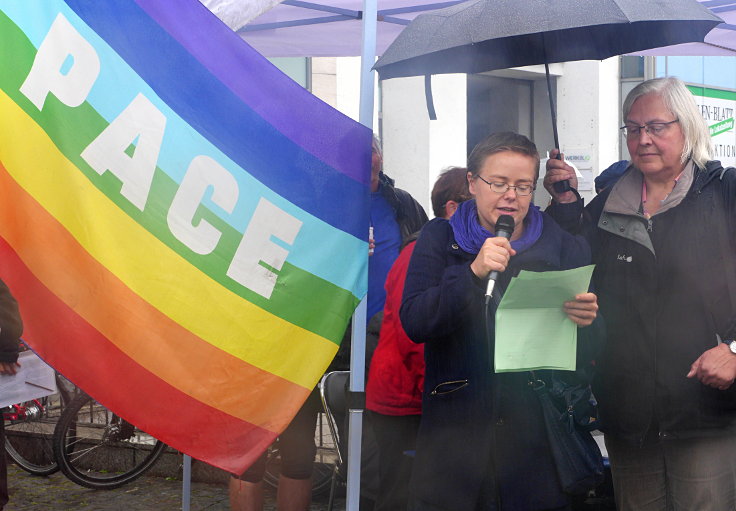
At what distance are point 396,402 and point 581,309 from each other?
4.42 ft

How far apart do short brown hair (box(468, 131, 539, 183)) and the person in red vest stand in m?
0.86

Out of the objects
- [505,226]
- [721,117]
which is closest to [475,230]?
[505,226]

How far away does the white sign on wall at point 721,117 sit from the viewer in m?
13.4

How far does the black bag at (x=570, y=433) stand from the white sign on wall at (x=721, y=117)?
11.1m

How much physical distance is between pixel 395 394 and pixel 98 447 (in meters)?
3.47

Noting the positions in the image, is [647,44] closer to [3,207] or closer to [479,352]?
[479,352]

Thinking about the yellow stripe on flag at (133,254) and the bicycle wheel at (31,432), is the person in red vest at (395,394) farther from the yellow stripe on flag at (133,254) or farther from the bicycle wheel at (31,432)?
the bicycle wheel at (31,432)

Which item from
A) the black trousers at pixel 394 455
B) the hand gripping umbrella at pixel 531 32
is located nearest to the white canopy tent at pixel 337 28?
the hand gripping umbrella at pixel 531 32

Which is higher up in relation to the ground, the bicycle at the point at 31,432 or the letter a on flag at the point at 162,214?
the letter a on flag at the point at 162,214

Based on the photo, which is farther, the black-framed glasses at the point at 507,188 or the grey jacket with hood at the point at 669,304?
the grey jacket with hood at the point at 669,304

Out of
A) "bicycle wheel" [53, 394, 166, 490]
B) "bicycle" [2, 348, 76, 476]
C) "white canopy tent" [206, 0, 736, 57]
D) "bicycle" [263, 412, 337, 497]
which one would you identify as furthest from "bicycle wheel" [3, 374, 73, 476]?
"white canopy tent" [206, 0, 736, 57]

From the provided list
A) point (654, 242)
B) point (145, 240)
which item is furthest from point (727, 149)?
point (145, 240)

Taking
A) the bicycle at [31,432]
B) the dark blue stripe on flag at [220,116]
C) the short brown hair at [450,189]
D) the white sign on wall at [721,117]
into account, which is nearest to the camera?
the dark blue stripe on flag at [220,116]

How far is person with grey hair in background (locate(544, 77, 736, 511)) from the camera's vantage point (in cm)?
307
